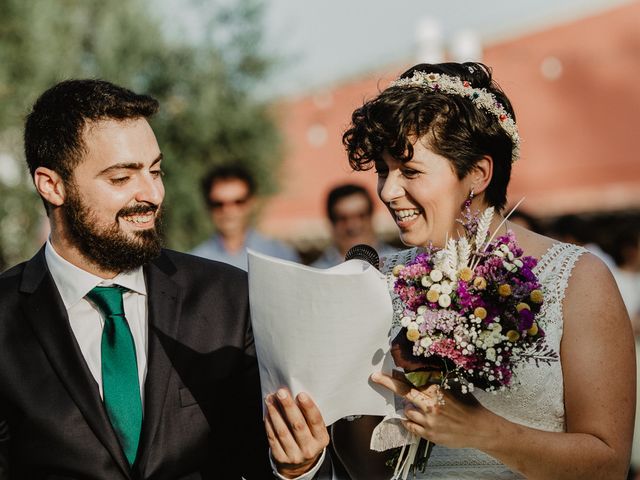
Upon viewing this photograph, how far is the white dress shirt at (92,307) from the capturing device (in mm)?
3127

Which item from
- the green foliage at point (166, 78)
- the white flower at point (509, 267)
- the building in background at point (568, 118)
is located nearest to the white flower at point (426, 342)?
the white flower at point (509, 267)

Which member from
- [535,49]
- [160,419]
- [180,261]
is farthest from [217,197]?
[535,49]

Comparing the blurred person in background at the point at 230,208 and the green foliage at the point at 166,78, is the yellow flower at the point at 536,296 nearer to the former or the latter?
the blurred person in background at the point at 230,208

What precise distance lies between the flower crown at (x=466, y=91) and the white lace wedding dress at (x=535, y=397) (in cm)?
49

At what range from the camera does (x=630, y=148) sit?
15484mm

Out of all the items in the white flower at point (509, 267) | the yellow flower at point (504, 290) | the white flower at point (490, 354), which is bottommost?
the white flower at point (490, 354)

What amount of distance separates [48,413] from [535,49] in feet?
55.4

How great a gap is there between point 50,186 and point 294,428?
146 cm

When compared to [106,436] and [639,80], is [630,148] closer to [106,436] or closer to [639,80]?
[639,80]

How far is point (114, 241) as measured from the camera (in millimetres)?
3176

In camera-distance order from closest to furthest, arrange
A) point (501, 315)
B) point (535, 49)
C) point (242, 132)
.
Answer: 1. point (501, 315)
2. point (242, 132)
3. point (535, 49)

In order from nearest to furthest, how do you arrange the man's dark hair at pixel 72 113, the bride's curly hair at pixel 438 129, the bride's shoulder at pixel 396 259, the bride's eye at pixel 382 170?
1. the bride's curly hair at pixel 438 129
2. the bride's eye at pixel 382 170
3. the man's dark hair at pixel 72 113
4. the bride's shoulder at pixel 396 259

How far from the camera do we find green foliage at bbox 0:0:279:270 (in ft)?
36.8

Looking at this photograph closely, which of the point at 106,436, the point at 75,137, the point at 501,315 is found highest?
the point at 75,137
